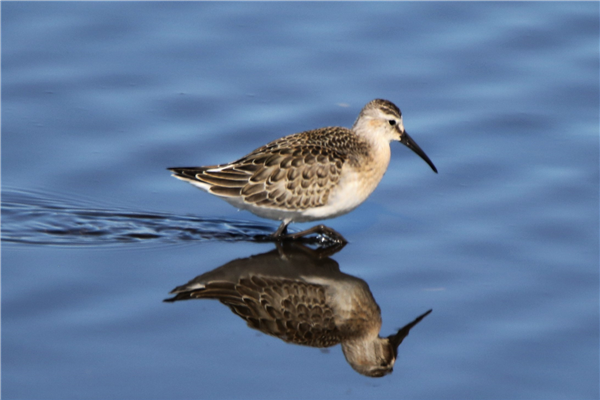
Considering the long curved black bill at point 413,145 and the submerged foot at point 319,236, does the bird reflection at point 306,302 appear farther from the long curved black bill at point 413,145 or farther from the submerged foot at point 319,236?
the long curved black bill at point 413,145

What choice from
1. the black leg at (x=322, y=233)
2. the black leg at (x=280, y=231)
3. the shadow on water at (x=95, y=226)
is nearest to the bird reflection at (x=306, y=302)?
the black leg at (x=322, y=233)

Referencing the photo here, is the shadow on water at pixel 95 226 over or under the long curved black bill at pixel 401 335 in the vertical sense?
over

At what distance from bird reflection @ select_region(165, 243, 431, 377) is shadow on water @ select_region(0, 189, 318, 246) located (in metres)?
0.83

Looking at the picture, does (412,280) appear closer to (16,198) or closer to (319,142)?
(319,142)

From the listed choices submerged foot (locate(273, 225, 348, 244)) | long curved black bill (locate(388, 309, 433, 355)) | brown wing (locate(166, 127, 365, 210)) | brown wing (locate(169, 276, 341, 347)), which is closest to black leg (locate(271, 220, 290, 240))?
submerged foot (locate(273, 225, 348, 244))

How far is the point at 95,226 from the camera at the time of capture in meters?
11.5

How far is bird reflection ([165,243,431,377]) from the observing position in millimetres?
9195


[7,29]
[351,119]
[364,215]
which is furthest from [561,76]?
[7,29]

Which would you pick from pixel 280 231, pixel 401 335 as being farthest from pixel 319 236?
pixel 401 335

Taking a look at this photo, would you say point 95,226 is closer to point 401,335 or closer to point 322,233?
point 322,233

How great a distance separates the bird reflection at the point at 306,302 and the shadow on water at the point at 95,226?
2.73 ft

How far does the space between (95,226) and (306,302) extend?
305 cm

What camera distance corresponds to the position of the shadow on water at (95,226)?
11.2 m

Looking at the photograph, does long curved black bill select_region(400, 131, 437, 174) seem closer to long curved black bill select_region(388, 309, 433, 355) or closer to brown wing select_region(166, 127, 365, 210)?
brown wing select_region(166, 127, 365, 210)
